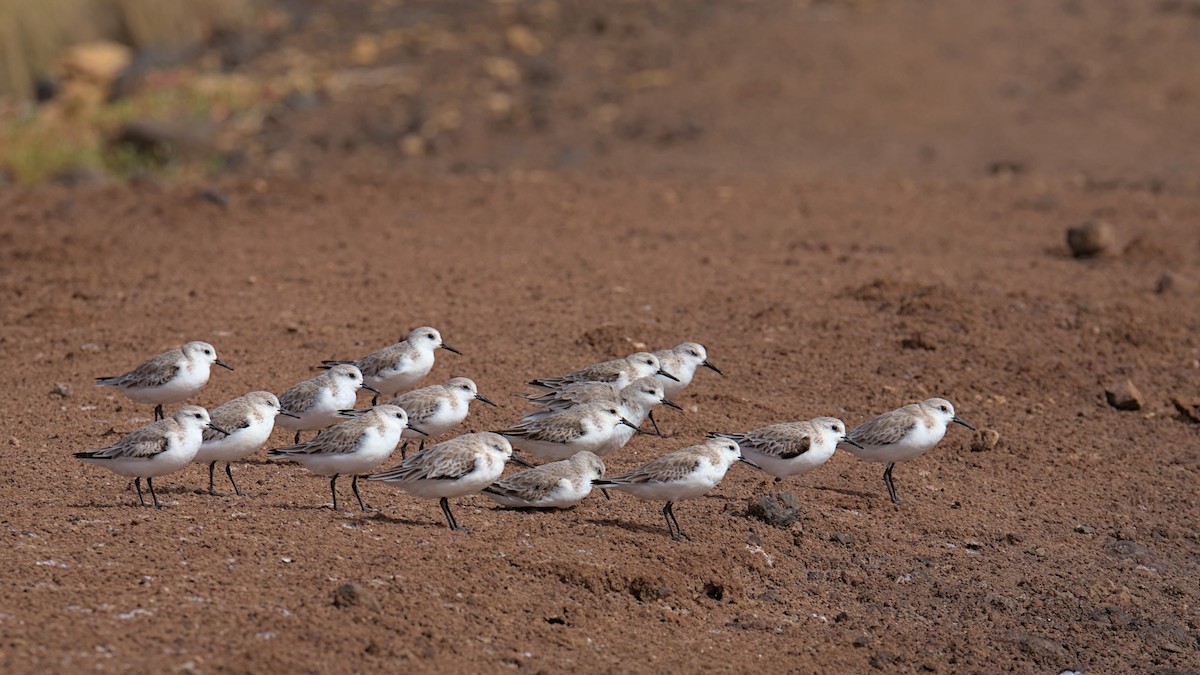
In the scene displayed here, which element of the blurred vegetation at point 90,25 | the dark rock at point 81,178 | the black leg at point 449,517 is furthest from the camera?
the blurred vegetation at point 90,25

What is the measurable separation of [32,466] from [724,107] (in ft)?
50.8

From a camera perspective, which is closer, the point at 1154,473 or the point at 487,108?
the point at 1154,473

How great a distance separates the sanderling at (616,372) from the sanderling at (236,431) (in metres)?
2.51

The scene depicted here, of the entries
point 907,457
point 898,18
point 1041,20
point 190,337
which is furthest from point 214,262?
point 1041,20

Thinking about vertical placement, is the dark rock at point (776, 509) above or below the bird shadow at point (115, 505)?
below

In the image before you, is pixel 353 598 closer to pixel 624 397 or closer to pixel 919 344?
pixel 624 397

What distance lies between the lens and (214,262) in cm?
1557

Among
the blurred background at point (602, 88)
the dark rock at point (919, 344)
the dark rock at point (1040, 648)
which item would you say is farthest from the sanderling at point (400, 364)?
the blurred background at point (602, 88)

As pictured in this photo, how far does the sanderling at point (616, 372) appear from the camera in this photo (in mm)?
11070

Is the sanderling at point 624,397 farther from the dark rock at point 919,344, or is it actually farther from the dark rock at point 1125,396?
the dark rock at point 1125,396

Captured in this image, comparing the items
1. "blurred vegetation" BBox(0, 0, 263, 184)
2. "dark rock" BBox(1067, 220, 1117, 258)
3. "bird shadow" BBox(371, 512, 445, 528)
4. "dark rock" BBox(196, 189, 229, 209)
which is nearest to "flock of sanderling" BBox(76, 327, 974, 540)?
"bird shadow" BBox(371, 512, 445, 528)

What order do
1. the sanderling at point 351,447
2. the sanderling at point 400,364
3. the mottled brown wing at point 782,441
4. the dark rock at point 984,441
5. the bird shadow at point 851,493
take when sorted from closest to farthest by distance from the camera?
the sanderling at point 351,447
the mottled brown wing at point 782,441
the bird shadow at point 851,493
the sanderling at point 400,364
the dark rock at point 984,441

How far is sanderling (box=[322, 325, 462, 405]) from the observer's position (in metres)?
11.0

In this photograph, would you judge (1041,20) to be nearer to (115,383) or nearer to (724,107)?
(724,107)
